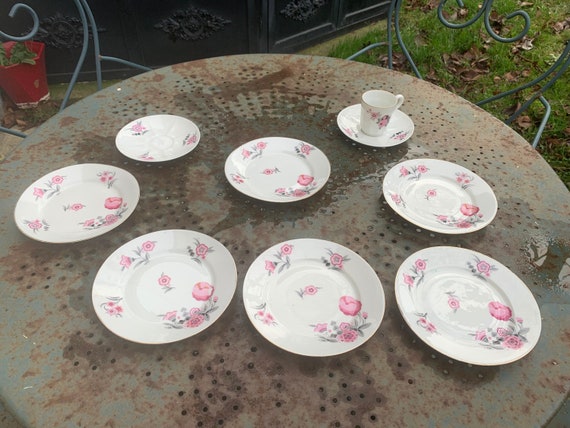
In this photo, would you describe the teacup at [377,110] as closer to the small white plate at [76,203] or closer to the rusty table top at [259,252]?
the rusty table top at [259,252]

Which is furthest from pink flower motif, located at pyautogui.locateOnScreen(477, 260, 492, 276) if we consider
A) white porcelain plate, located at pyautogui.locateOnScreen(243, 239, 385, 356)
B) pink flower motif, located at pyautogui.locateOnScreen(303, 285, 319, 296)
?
pink flower motif, located at pyautogui.locateOnScreen(303, 285, 319, 296)

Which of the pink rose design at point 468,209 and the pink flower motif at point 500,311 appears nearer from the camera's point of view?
the pink flower motif at point 500,311

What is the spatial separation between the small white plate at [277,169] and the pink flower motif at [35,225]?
Result: 43 centimetres

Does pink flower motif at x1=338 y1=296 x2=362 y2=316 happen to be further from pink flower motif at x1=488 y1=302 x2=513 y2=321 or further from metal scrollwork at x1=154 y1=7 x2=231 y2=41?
metal scrollwork at x1=154 y1=7 x2=231 y2=41

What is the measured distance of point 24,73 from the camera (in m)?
2.46

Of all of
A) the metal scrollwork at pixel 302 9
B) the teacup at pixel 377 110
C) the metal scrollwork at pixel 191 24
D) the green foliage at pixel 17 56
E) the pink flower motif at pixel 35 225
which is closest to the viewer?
the pink flower motif at pixel 35 225

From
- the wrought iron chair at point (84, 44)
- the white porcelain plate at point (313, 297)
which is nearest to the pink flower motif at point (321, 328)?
the white porcelain plate at point (313, 297)

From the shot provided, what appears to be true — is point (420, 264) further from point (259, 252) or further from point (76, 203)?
point (76, 203)

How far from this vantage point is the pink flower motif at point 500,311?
829 mm

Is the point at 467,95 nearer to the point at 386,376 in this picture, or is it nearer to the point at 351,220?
the point at 351,220

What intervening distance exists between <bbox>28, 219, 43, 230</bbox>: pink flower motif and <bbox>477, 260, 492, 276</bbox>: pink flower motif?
0.95 m

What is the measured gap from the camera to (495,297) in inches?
34.0

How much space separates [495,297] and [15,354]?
2.96ft

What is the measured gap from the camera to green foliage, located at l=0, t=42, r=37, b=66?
7.82 feet
